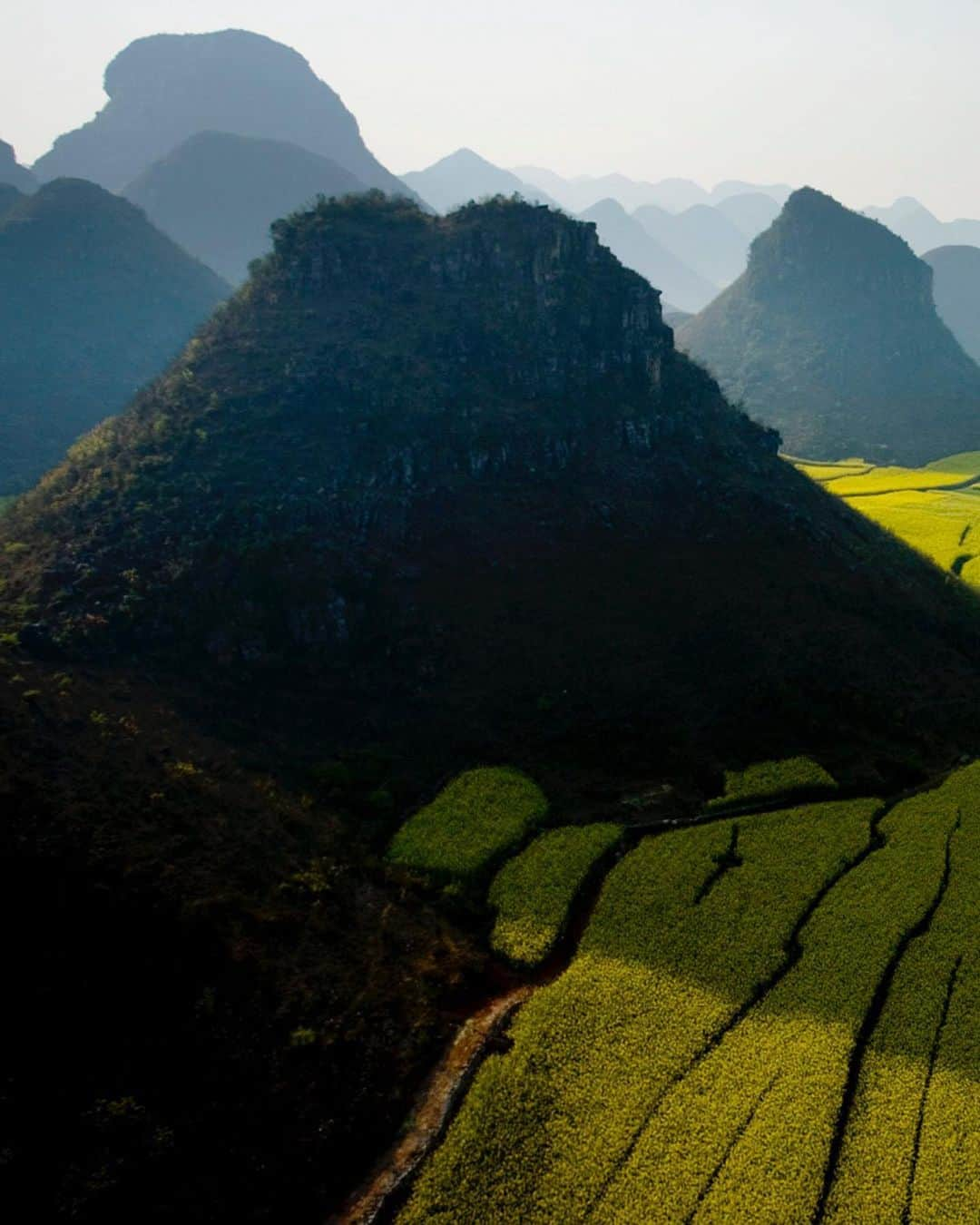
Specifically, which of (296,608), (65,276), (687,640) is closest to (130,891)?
(296,608)

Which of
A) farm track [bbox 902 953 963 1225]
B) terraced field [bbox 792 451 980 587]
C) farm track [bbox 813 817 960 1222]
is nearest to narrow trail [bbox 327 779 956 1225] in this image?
farm track [bbox 813 817 960 1222]

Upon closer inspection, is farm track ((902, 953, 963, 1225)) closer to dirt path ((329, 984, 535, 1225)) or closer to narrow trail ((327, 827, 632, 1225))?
narrow trail ((327, 827, 632, 1225))

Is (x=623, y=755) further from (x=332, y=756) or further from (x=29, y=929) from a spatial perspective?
(x=29, y=929)

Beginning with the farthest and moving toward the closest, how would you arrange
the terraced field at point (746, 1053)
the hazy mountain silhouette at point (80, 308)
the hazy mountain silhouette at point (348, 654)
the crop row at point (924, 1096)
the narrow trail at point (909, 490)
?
the hazy mountain silhouette at point (80, 308)
the narrow trail at point (909, 490)
the hazy mountain silhouette at point (348, 654)
the terraced field at point (746, 1053)
the crop row at point (924, 1096)

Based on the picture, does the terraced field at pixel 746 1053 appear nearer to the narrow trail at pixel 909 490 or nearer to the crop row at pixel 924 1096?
the crop row at pixel 924 1096

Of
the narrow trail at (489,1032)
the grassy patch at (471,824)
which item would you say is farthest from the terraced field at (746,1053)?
the grassy patch at (471,824)
